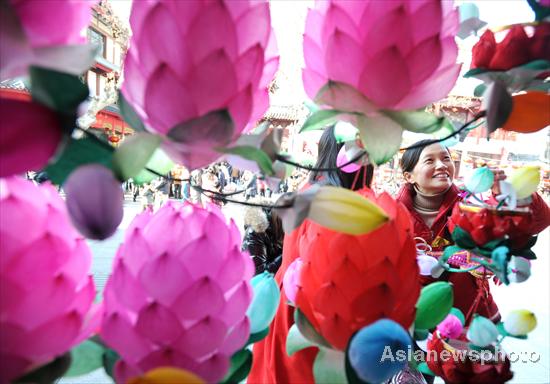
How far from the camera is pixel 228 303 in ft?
0.96

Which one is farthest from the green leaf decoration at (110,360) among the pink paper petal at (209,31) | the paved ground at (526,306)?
the paved ground at (526,306)

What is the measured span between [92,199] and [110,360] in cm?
14

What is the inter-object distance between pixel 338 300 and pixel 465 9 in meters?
0.32

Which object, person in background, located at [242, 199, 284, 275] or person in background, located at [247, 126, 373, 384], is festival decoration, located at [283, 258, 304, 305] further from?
person in background, located at [242, 199, 284, 275]

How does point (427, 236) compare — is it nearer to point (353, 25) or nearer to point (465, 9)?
Result: point (465, 9)

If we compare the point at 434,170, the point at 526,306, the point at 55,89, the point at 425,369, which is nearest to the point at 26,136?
the point at 55,89

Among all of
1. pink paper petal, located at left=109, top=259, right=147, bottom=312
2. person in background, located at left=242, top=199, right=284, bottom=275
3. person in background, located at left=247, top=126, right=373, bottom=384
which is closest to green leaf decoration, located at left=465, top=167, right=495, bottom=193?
person in background, located at left=247, top=126, right=373, bottom=384

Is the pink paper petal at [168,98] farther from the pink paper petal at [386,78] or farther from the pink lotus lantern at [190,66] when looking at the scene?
the pink paper petal at [386,78]

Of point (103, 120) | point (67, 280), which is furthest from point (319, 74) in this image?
point (103, 120)

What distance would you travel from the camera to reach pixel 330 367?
0.36 m

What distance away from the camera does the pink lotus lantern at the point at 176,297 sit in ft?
0.87

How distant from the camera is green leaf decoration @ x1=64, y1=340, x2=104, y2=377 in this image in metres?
0.30

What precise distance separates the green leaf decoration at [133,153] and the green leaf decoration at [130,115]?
0.01 meters

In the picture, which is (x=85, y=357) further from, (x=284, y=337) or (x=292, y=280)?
(x=284, y=337)
